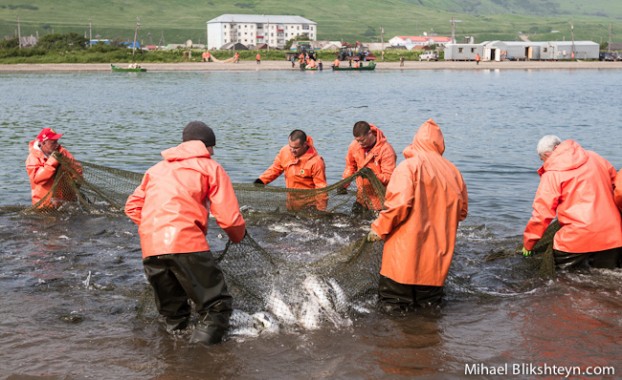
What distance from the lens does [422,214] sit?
22.1 ft

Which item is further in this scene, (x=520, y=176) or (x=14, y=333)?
(x=520, y=176)

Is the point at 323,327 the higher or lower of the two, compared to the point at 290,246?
higher

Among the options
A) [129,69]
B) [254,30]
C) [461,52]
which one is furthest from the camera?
[254,30]

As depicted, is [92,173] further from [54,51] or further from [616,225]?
[54,51]

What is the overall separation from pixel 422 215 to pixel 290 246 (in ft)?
14.0

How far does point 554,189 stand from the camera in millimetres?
7840

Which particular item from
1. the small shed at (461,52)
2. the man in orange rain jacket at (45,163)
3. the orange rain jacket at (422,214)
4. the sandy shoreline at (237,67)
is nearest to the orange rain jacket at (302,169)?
the man in orange rain jacket at (45,163)

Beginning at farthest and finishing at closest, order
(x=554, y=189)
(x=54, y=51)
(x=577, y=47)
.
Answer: (x=577, y=47) < (x=54, y=51) < (x=554, y=189)

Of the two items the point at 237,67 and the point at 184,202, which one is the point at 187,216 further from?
the point at 237,67

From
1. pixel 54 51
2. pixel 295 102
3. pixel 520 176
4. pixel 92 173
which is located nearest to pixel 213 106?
pixel 295 102

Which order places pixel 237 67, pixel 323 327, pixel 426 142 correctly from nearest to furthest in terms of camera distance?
pixel 426 142
pixel 323 327
pixel 237 67

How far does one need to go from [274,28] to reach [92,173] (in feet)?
584

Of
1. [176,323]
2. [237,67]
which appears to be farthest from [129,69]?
[176,323]

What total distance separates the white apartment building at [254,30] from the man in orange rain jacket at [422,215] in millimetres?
173298
